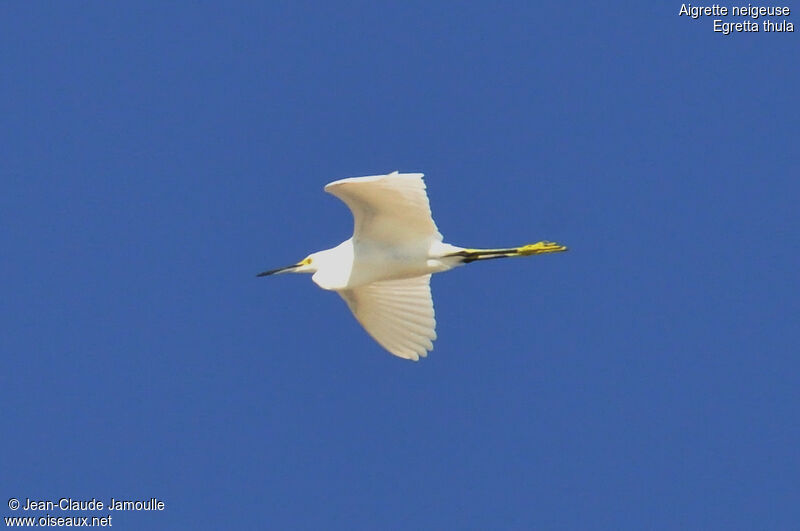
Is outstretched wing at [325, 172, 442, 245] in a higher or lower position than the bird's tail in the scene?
higher

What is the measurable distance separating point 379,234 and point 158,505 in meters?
3.08

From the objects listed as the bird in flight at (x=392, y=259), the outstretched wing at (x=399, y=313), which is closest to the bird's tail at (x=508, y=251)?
the bird in flight at (x=392, y=259)

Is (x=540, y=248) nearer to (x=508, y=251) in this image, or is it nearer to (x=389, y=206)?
(x=508, y=251)

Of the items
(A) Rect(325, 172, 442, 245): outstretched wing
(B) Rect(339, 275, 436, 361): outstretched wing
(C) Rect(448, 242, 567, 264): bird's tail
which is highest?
(A) Rect(325, 172, 442, 245): outstretched wing

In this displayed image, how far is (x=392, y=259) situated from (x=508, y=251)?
3.43 ft

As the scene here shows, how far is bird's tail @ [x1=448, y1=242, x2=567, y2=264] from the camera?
12898 mm

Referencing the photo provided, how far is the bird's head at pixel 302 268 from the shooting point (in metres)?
13.6

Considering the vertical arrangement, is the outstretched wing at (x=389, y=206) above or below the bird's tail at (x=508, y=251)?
above

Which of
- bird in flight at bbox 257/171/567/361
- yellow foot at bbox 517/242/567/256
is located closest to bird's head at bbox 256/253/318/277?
bird in flight at bbox 257/171/567/361


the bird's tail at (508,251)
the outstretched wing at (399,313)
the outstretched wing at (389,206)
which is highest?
the outstretched wing at (389,206)

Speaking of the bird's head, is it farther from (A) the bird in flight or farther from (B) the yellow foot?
(B) the yellow foot

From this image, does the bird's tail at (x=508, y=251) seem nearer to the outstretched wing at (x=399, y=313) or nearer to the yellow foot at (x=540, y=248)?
the yellow foot at (x=540, y=248)

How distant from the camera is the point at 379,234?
12852 millimetres

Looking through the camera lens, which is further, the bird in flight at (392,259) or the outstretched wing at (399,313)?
the outstretched wing at (399,313)
